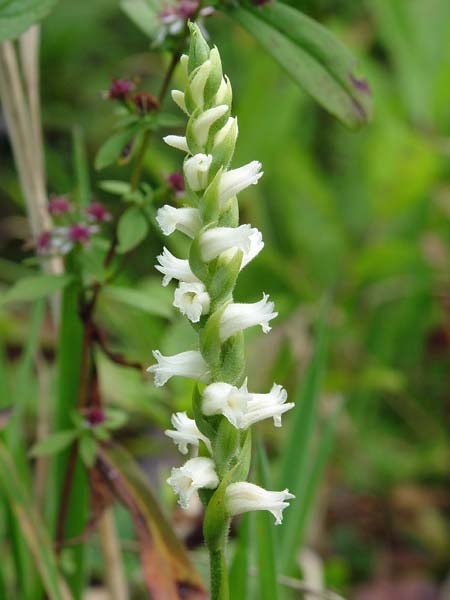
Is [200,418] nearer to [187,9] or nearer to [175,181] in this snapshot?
[175,181]

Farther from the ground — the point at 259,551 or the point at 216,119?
the point at 216,119

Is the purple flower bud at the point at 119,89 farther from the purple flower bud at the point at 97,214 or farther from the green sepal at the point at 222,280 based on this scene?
the green sepal at the point at 222,280

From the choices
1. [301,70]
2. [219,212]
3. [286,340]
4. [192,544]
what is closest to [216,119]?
[219,212]

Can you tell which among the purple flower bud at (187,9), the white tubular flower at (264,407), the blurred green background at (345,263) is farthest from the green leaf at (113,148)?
the blurred green background at (345,263)

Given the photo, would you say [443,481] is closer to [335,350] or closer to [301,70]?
[335,350]

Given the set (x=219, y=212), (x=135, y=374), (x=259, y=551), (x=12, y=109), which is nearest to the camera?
(x=219, y=212)

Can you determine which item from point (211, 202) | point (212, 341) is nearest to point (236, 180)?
point (211, 202)
